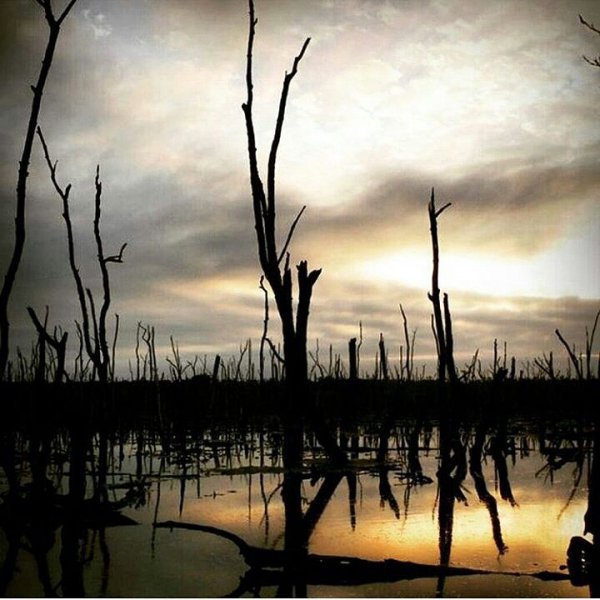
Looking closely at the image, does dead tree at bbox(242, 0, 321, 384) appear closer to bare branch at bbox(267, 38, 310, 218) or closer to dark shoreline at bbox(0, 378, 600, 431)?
bare branch at bbox(267, 38, 310, 218)

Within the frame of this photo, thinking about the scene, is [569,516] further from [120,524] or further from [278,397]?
[278,397]

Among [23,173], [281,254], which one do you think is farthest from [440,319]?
[23,173]

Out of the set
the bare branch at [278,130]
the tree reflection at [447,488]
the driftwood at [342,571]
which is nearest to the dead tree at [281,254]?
the bare branch at [278,130]

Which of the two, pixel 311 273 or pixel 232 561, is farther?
pixel 311 273

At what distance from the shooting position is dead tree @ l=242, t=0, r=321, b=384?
6.80 meters

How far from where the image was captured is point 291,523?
4516 millimetres

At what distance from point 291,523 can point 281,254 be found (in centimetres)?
312

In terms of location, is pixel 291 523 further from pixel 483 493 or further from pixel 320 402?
pixel 320 402

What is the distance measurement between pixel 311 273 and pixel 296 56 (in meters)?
2.11

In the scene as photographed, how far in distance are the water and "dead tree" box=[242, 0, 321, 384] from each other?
86 centimetres

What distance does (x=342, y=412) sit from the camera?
49.9ft

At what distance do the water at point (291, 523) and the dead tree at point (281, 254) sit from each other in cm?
86

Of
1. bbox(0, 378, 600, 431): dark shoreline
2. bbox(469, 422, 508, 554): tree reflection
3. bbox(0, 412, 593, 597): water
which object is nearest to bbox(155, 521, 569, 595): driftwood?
bbox(0, 412, 593, 597): water

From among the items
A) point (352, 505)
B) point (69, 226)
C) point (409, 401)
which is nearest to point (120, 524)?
point (352, 505)
